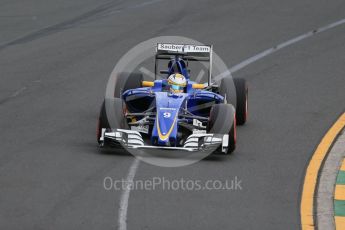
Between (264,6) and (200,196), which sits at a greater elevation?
(264,6)

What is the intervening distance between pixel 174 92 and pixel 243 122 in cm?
138

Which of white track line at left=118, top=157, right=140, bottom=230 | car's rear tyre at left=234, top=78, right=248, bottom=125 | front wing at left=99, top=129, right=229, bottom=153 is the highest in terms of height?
car's rear tyre at left=234, top=78, right=248, bottom=125

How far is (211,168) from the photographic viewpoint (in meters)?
13.7

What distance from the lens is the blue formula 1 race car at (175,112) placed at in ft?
46.4

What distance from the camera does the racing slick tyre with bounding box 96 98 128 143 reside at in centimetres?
1426

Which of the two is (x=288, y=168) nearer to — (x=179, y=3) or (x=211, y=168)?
(x=211, y=168)

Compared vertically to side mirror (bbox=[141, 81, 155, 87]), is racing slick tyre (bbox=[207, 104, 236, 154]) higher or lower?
lower

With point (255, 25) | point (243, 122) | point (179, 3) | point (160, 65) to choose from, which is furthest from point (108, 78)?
point (179, 3)

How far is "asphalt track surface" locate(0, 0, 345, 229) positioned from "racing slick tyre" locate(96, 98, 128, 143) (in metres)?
Answer: 0.37

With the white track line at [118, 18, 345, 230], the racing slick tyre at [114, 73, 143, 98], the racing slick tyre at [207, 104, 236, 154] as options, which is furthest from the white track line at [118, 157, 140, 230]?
the racing slick tyre at [114, 73, 143, 98]

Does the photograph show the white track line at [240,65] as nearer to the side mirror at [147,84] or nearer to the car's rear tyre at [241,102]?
the car's rear tyre at [241,102]

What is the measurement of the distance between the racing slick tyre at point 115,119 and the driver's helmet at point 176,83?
1.08 metres

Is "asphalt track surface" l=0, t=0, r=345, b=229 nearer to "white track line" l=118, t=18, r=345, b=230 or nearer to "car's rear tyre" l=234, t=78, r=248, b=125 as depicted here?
"white track line" l=118, t=18, r=345, b=230

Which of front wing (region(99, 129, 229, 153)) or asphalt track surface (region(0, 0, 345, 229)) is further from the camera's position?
front wing (region(99, 129, 229, 153))
